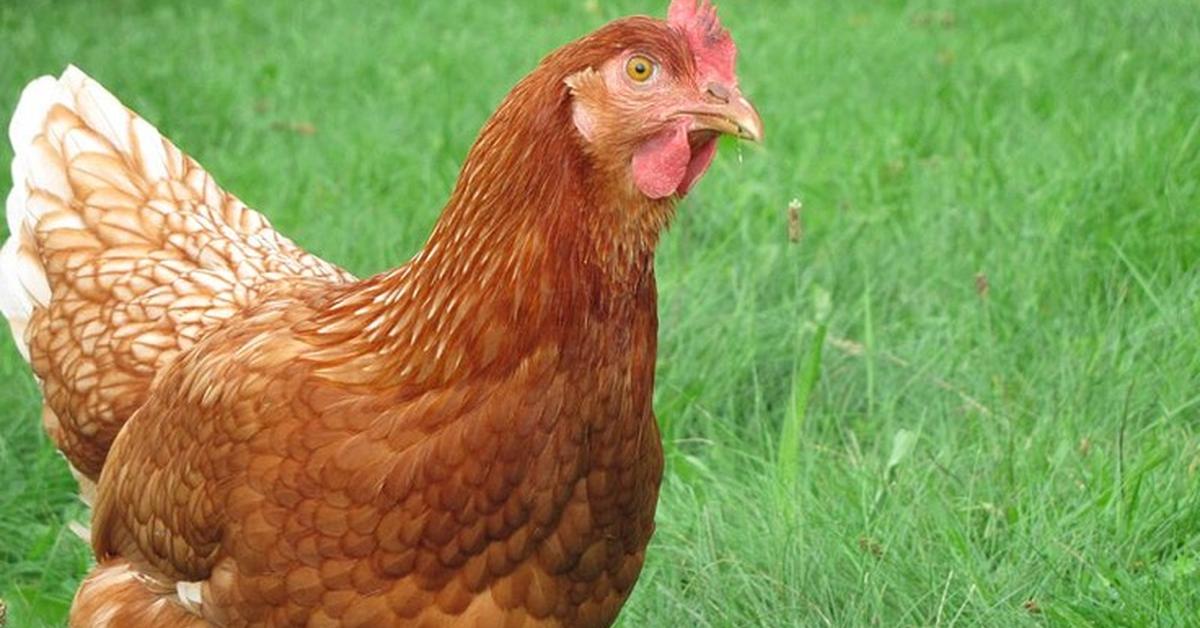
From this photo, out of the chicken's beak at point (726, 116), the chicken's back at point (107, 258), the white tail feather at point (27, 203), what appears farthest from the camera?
the white tail feather at point (27, 203)

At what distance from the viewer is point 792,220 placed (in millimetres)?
3496

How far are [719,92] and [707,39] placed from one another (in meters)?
0.10

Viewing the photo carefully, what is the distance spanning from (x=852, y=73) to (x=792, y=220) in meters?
3.66

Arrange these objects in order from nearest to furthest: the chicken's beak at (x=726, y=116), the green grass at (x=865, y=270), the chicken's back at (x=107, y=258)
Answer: the chicken's beak at (x=726, y=116)
the chicken's back at (x=107, y=258)
the green grass at (x=865, y=270)

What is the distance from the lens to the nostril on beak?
8.16 feet

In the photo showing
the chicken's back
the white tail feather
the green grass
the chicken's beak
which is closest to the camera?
the chicken's beak

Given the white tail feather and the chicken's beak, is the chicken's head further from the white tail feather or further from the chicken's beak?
the white tail feather

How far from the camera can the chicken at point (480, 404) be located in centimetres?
250

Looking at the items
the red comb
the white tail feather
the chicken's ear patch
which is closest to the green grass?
the red comb

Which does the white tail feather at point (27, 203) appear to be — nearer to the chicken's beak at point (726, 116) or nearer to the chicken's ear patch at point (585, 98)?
the chicken's ear patch at point (585, 98)

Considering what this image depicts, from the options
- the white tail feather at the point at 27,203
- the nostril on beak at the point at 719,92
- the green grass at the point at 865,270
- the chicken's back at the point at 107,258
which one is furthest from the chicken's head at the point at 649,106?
the white tail feather at the point at 27,203

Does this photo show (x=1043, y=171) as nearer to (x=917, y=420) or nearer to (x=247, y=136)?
(x=917, y=420)

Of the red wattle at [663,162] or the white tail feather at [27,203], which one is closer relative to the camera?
the red wattle at [663,162]

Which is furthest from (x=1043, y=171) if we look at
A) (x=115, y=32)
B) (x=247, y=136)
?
(x=115, y=32)
